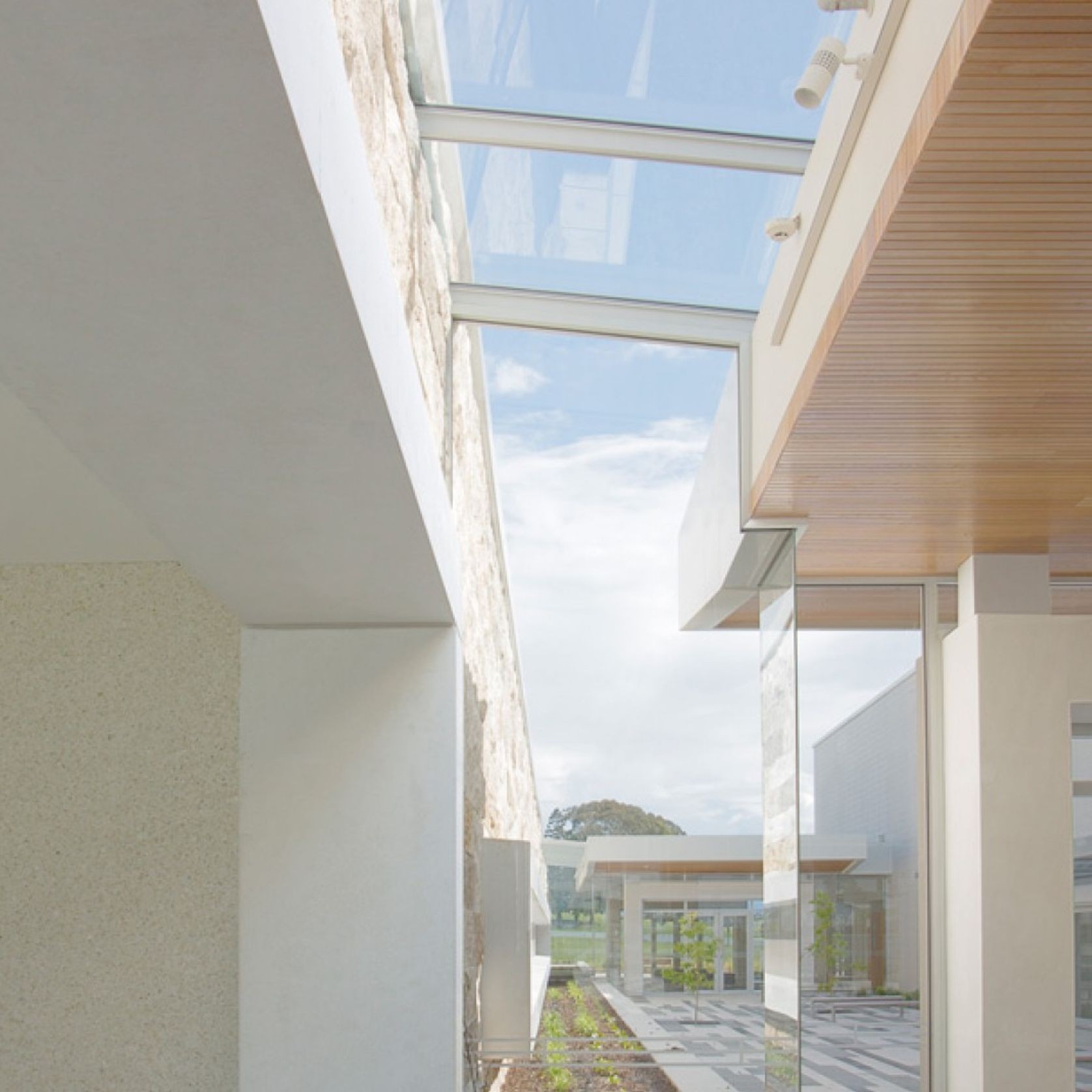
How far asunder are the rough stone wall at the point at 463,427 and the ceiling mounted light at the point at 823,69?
121 cm

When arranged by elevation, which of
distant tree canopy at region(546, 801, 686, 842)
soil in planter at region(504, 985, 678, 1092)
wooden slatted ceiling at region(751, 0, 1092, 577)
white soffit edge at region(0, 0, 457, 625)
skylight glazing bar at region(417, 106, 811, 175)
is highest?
Answer: skylight glazing bar at region(417, 106, 811, 175)

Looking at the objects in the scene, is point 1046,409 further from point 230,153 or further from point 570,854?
point 230,153

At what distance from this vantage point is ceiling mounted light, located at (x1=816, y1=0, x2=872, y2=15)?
414 centimetres

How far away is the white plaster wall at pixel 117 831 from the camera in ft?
18.7

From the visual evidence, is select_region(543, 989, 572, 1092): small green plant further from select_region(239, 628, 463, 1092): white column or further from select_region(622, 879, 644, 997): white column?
select_region(239, 628, 463, 1092): white column

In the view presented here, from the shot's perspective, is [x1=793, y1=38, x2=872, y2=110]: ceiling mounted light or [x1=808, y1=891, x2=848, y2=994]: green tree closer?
[x1=793, y1=38, x2=872, y2=110]: ceiling mounted light

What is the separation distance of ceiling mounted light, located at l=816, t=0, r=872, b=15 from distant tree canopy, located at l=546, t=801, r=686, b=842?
504 cm

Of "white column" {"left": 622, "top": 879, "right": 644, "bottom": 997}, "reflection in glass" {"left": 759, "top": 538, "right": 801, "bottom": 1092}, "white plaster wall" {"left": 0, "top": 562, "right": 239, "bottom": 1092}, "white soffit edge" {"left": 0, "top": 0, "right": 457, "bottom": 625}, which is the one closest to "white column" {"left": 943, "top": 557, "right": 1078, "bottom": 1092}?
"reflection in glass" {"left": 759, "top": 538, "right": 801, "bottom": 1092}

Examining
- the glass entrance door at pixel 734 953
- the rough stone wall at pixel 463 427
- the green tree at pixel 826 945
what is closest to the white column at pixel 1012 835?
the green tree at pixel 826 945

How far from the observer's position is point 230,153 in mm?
2266

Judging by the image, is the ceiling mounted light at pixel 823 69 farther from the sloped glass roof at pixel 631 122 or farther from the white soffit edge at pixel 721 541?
the white soffit edge at pixel 721 541

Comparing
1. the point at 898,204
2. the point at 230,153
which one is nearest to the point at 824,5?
the point at 898,204

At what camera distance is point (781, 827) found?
8000 mm

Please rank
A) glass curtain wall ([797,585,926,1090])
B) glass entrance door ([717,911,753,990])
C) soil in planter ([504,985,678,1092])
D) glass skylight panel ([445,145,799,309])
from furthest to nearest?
glass curtain wall ([797,585,926,1090]) → glass entrance door ([717,911,753,990]) → soil in planter ([504,985,678,1092]) → glass skylight panel ([445,145,799,309])
